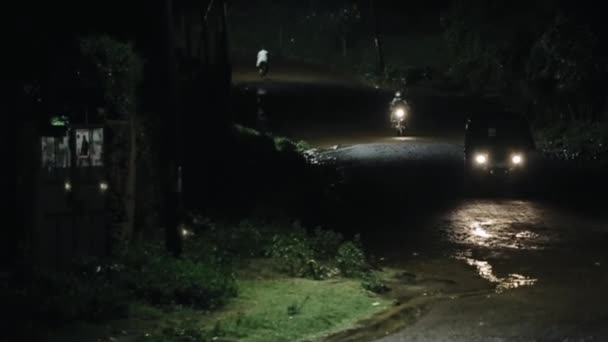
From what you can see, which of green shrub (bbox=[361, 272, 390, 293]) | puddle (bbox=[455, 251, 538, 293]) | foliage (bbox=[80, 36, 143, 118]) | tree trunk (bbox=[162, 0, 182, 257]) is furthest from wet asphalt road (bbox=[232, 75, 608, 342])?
foliage (bbox=[80, 36, 143, 118])

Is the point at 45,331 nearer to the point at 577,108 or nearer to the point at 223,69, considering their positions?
the point at 223,69

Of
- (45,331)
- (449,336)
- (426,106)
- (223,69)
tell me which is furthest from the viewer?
(426,106)

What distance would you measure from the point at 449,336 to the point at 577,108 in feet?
91.5

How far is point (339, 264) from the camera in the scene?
15305 millimetres

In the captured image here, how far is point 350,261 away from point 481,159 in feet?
39.4

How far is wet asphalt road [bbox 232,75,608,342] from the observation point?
40.0 ft

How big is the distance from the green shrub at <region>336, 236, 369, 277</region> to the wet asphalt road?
54.6 inches

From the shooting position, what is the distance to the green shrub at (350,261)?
49.6 ft

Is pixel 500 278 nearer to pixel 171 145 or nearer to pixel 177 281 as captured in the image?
pixel 177 281

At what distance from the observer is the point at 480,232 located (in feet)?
63.7

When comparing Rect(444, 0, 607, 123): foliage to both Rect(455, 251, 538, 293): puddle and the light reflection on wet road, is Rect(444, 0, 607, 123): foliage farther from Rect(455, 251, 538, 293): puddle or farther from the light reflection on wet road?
Rect(455, 251, 538, 293): puddle

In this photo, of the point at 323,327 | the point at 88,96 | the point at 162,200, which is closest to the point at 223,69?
the point at 162,200

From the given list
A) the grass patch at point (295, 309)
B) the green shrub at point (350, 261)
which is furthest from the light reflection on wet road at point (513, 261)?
the green shrub at point (350, 261)

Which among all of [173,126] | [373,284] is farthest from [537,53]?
[173,126]
